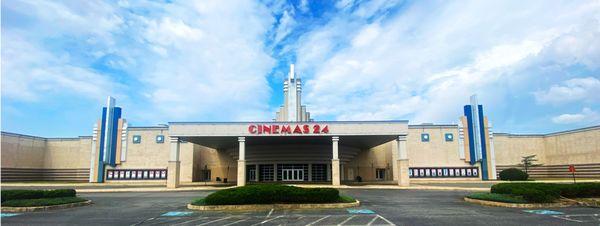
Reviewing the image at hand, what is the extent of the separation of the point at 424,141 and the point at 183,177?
34672 millimetres

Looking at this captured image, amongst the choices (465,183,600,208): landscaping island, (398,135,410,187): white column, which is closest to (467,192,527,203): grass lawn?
(465,183,600,208): landscaping island

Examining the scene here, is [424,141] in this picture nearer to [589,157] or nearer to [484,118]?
[484,118]

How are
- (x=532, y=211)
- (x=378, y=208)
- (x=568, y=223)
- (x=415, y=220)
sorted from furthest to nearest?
(x=378, y=208) < (x=532, y=211) < (x=415, y=220) < (x=568, y=223)

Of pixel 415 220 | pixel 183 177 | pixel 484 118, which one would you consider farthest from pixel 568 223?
pixel 183 177

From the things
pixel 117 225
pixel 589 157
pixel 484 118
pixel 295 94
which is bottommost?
pixel 117 225

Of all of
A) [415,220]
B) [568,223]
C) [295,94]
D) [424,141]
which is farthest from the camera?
[295,94]

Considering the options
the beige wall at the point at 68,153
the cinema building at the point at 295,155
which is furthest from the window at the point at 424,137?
the beige wall at the point at 68,153

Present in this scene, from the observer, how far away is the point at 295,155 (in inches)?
2078

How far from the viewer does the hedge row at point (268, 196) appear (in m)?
19.5

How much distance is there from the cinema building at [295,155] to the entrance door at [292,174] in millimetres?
134

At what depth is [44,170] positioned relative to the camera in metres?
61.1

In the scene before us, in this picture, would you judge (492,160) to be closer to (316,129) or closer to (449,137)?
(449,137)

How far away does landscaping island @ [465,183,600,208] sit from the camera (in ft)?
64.3

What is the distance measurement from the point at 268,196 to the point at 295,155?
108ft
